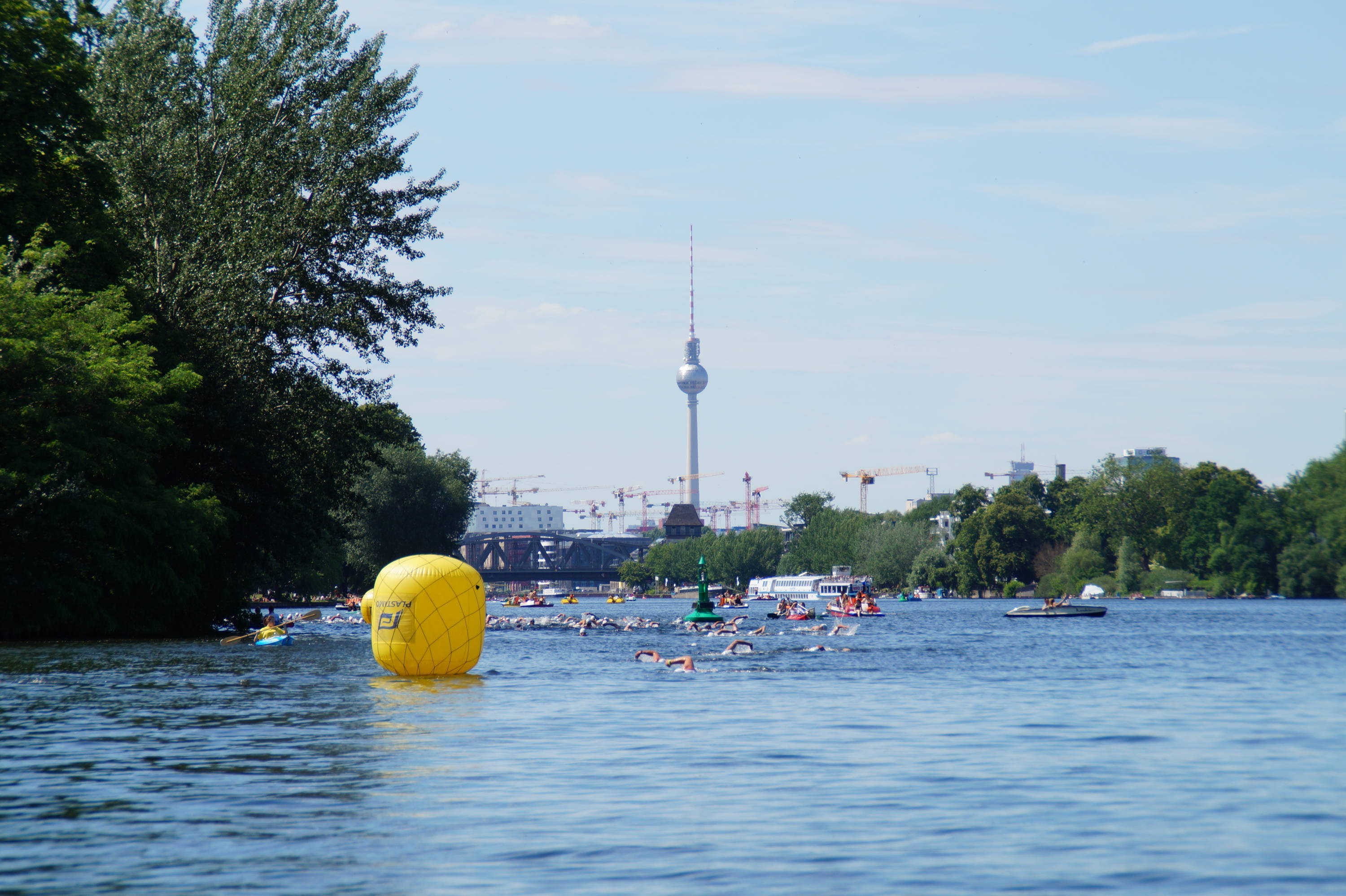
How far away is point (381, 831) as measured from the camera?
1123 cm

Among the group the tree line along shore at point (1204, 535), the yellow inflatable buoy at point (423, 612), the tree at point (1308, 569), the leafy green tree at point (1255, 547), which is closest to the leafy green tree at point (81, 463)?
the yellow inflatable buoy at point (423, 612)

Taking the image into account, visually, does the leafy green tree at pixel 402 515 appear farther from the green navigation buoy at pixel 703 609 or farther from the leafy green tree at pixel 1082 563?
the leafy green tree at pixel 1082 563

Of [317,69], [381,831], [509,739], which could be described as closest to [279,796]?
[381,831]

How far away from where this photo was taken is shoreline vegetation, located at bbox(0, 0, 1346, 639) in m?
39.1

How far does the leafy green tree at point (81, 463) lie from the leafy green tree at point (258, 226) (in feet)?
9.89

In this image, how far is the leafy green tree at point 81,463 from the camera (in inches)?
1517

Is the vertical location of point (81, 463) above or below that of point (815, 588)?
above

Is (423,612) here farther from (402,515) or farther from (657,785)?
(402,515)

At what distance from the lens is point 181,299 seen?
47.6 m

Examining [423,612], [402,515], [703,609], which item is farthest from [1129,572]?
[423,612]

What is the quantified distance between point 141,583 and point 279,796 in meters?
35.3

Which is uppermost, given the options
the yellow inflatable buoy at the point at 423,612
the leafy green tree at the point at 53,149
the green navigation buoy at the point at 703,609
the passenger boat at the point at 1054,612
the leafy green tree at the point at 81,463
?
the leafy green tree at the point at 53,149

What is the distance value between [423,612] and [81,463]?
17.0 metres

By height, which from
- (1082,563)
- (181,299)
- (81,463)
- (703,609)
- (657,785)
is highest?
(181,299)
